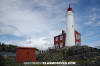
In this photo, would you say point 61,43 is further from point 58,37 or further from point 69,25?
point 69,25

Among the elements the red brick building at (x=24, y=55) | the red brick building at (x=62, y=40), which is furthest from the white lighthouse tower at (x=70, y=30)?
the red brick building at (x=24, y=55)

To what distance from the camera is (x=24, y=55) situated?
25.0 meters

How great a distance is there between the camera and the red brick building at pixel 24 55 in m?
24.8

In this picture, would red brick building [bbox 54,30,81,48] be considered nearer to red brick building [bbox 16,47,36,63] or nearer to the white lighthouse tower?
the white lighthouse tower

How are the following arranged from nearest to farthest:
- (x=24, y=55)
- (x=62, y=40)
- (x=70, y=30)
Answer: (x=24, y=55), (x=70, y=30), (x=62, y=40)

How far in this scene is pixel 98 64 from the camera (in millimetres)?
20984

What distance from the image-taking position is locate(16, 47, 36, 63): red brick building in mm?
24820

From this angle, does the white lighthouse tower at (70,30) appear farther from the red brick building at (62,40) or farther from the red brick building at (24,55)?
the red brick building at (24,55)

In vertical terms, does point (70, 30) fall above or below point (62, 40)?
above

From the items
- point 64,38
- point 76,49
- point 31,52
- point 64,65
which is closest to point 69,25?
point 64,38

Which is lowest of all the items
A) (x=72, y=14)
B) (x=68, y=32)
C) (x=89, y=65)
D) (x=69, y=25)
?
(x=89, y=65)

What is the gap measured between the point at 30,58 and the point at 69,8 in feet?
90.1

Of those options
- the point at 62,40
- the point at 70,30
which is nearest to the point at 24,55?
the point at 70,30

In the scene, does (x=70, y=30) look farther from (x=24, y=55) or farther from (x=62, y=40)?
(x=24, y=55)
